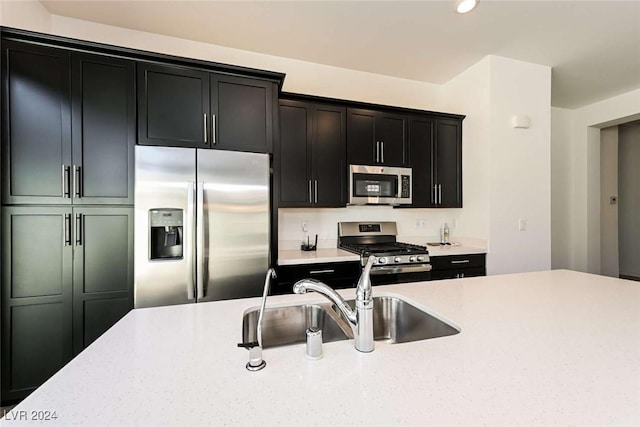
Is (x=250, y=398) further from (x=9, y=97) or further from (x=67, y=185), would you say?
(x=9, y=97)

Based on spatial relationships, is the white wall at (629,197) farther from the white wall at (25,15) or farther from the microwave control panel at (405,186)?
the white wall at (25,15)

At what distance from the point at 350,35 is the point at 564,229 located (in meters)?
4.35

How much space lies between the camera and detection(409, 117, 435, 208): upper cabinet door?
3.03 metres

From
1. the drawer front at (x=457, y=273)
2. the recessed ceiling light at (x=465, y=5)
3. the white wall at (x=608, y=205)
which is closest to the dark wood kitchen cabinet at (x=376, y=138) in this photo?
the recessed ceiling light at (x=465, y=5)

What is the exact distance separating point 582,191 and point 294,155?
459 centimetres

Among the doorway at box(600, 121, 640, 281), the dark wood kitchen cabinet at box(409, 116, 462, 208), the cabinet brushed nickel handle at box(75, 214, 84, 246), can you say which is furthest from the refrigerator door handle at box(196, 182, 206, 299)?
the doorway at box(600, 121, 640, 281)

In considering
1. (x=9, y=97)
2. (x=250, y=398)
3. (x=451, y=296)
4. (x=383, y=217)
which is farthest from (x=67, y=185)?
(x=383, y=217)

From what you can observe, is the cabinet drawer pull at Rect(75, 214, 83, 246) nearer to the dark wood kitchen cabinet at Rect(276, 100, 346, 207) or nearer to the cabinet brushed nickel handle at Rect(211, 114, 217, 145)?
the cabinet brushed nickel handle at Rect(211, 114, 217, 145)

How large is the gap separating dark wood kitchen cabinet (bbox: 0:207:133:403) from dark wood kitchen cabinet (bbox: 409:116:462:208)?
2716 millimetres

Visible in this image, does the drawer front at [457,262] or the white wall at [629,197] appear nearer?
the drawer front at [457,262]

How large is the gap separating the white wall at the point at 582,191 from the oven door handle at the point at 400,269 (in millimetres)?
3100

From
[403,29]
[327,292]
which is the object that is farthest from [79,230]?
[403,29]

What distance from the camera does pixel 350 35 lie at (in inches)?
98.9

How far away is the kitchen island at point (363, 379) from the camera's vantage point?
21.5 inches
